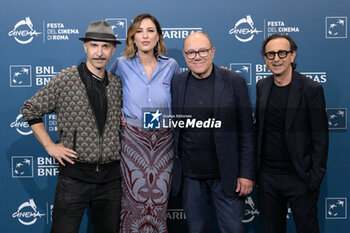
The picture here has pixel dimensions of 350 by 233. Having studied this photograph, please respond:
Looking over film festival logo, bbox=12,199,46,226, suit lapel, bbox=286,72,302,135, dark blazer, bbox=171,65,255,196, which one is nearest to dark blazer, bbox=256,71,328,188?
suit lapel, bbox=286,72,302,135

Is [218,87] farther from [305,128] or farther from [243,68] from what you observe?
[243,68]

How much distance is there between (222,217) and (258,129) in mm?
653

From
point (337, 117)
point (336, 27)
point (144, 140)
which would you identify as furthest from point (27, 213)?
point (336, 27)

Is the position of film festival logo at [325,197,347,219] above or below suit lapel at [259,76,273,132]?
below

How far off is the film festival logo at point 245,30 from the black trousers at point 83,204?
1694 mm

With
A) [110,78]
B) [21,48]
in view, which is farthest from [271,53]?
[21,48]

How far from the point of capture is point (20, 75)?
293cm

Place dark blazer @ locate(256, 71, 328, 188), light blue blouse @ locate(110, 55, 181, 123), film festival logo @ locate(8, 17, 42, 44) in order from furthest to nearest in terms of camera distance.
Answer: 1. film festival logo @ locate(8, 17, 42, 44)
2. light blue blouse @ locate(110, 55, 181, 123)
3. dark blazer @ locate(256, 71, 328, 188)

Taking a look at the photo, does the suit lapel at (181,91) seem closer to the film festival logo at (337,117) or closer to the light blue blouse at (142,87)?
the light blue blouse at (142,87)

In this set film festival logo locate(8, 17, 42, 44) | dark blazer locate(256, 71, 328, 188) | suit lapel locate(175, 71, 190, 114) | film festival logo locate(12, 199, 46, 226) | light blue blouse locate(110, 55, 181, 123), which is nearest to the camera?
dark blazer locate(256, 71, 328, 188)

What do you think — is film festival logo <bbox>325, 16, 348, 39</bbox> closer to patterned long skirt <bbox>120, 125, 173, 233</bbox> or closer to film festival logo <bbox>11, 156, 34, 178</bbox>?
patterned long skirt <bbox>120, 125, 173, 233</bbox>

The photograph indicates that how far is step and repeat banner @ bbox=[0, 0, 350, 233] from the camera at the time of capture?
9.51 ft

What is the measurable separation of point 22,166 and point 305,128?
2.49 metres

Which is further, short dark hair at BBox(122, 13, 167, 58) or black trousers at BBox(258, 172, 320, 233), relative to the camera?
short dark hair at BBox(122, 13, 167, 58)
